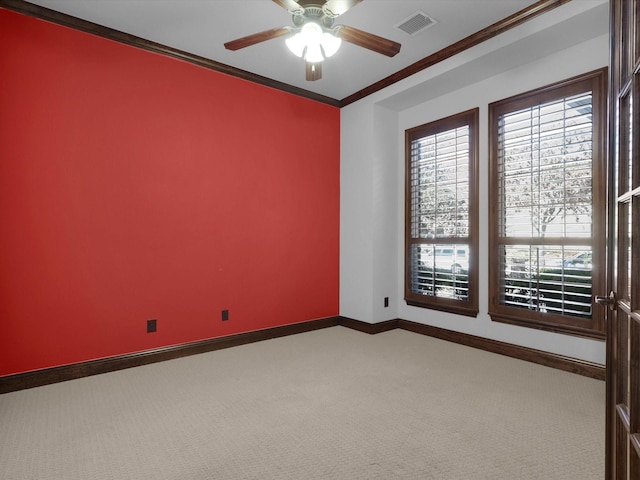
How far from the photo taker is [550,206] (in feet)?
10.9

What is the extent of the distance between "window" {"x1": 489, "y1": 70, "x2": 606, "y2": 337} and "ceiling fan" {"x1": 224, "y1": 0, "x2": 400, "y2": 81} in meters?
1.64

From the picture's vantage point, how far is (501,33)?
10.3ft

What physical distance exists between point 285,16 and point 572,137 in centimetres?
257

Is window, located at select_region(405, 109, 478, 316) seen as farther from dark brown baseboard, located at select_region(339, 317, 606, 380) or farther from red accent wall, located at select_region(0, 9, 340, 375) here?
red accent wall, located at select_region(0, 9, 340, 375)

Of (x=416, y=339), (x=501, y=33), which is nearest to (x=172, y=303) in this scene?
(x=416, y=339)

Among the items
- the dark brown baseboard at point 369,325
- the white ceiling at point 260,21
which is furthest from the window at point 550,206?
the dark brown baseboard at point 369,325

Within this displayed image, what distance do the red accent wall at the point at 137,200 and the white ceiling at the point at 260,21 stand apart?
9.0 inches

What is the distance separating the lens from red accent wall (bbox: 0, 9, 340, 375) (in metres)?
2.87

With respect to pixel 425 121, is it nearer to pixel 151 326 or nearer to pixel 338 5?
pixel 338 5

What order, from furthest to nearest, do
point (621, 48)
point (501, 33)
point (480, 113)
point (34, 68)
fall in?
1. point (480, 113)
2. point (501, 33)
3. point (34, 68)
4. point (621, 48)

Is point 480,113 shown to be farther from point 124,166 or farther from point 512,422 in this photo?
point 124,166

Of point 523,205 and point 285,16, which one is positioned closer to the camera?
point 285,16

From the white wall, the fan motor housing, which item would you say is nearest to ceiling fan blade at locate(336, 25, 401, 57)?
the fan motor housing

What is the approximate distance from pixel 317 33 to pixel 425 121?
2.34m
